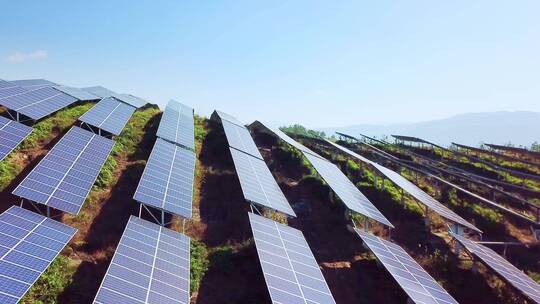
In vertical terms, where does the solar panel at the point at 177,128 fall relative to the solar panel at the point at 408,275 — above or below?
above

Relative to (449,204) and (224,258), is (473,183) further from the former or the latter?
(224,258)

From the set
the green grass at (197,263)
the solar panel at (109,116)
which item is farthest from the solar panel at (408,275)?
the solar panel at (109,116)

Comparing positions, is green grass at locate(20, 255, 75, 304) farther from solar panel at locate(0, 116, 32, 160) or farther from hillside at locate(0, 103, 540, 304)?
solar panel at locate(0, 116, 32, 160)

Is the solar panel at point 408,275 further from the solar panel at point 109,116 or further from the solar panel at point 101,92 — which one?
the solar panel at point 101,92

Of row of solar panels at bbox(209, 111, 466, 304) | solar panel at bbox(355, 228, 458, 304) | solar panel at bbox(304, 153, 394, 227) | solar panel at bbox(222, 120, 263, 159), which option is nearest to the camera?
row of solar panels at bbox(209, 111, 466, 304)

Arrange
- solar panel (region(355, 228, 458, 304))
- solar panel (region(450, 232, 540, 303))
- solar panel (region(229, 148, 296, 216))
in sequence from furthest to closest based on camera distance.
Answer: solar panel (region(229, 148, 296, 216)) → solar panel (region(450, 232, 540, 303)) → solar panel (region(355, 228, 458, 304))

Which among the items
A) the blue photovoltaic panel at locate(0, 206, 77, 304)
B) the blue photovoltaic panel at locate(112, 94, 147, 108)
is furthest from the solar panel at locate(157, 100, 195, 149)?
the blue photovoltaic panel at locate(0, 206, 77, 304)

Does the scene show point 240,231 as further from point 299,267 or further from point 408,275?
point 408,275
